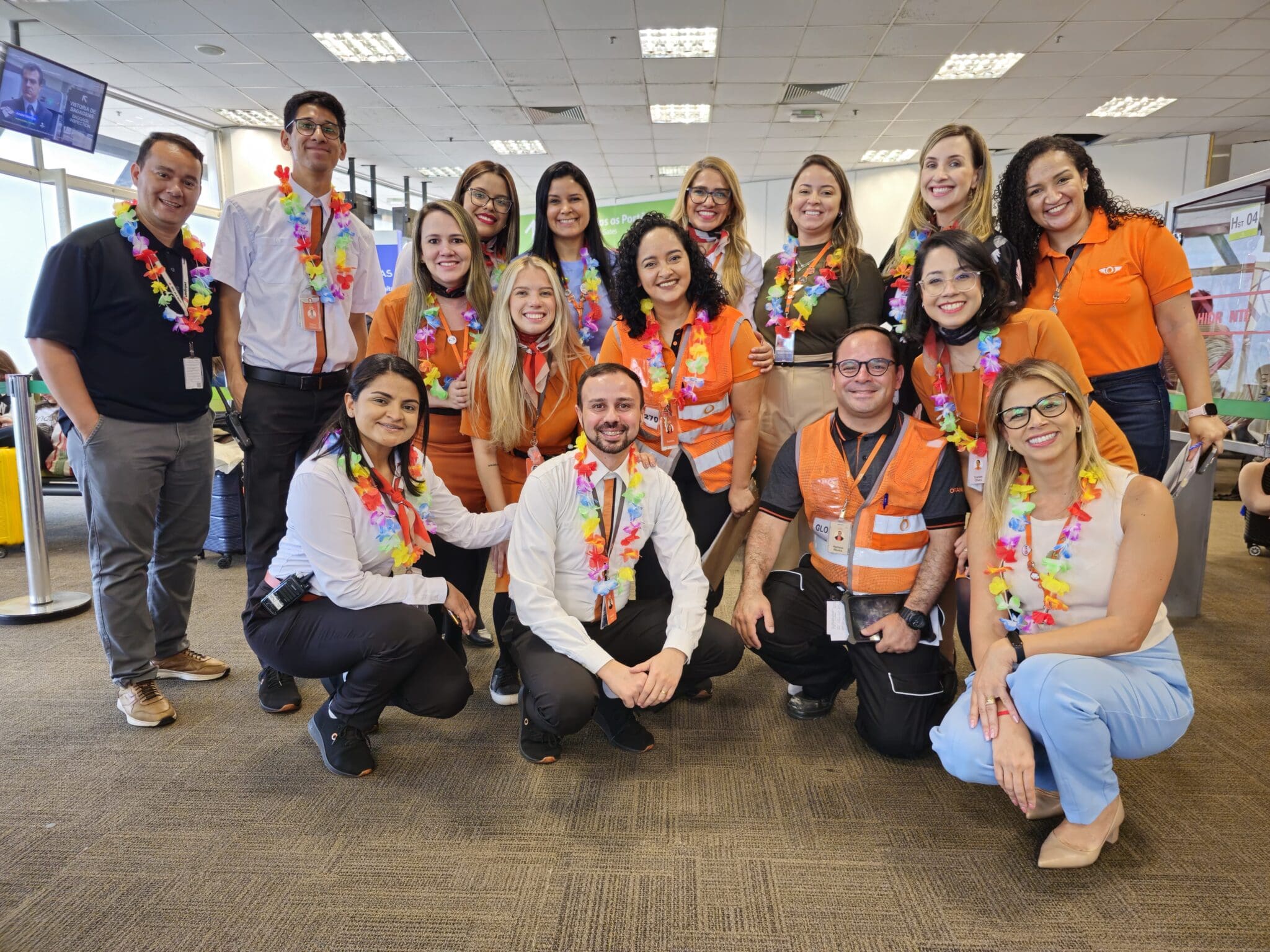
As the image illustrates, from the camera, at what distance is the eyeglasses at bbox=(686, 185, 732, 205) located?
9.66 feet

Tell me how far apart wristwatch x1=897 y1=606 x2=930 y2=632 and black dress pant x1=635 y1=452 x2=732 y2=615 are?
0.70 meters

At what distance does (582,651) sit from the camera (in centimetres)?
217

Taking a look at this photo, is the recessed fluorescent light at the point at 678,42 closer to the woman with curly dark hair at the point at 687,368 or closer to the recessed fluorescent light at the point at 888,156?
the recessed fluorescent light at the point at 888,156

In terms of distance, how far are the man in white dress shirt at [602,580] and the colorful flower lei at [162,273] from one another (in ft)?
4.58

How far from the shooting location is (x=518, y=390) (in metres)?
2.59

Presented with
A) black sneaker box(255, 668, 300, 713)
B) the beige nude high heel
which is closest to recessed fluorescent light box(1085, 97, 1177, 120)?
the beige nude high heel

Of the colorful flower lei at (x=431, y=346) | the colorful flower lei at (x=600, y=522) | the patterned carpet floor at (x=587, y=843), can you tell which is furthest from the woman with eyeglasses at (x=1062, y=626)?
the colorful flower lei at (x=431, y=346)

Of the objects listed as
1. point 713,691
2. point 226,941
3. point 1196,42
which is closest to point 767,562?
point 713,691

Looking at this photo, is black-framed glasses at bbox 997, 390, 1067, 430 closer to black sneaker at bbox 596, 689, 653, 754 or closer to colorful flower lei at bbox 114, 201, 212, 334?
black sneaker at bbox 596, 689, 653, 754

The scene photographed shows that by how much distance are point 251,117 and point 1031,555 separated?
34.4 feet

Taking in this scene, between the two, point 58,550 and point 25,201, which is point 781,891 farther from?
point 25,201

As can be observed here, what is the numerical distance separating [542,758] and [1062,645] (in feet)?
4.90

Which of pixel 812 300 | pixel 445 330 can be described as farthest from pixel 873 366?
pixel 445 330

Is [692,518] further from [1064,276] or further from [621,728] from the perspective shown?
[1064,276]
